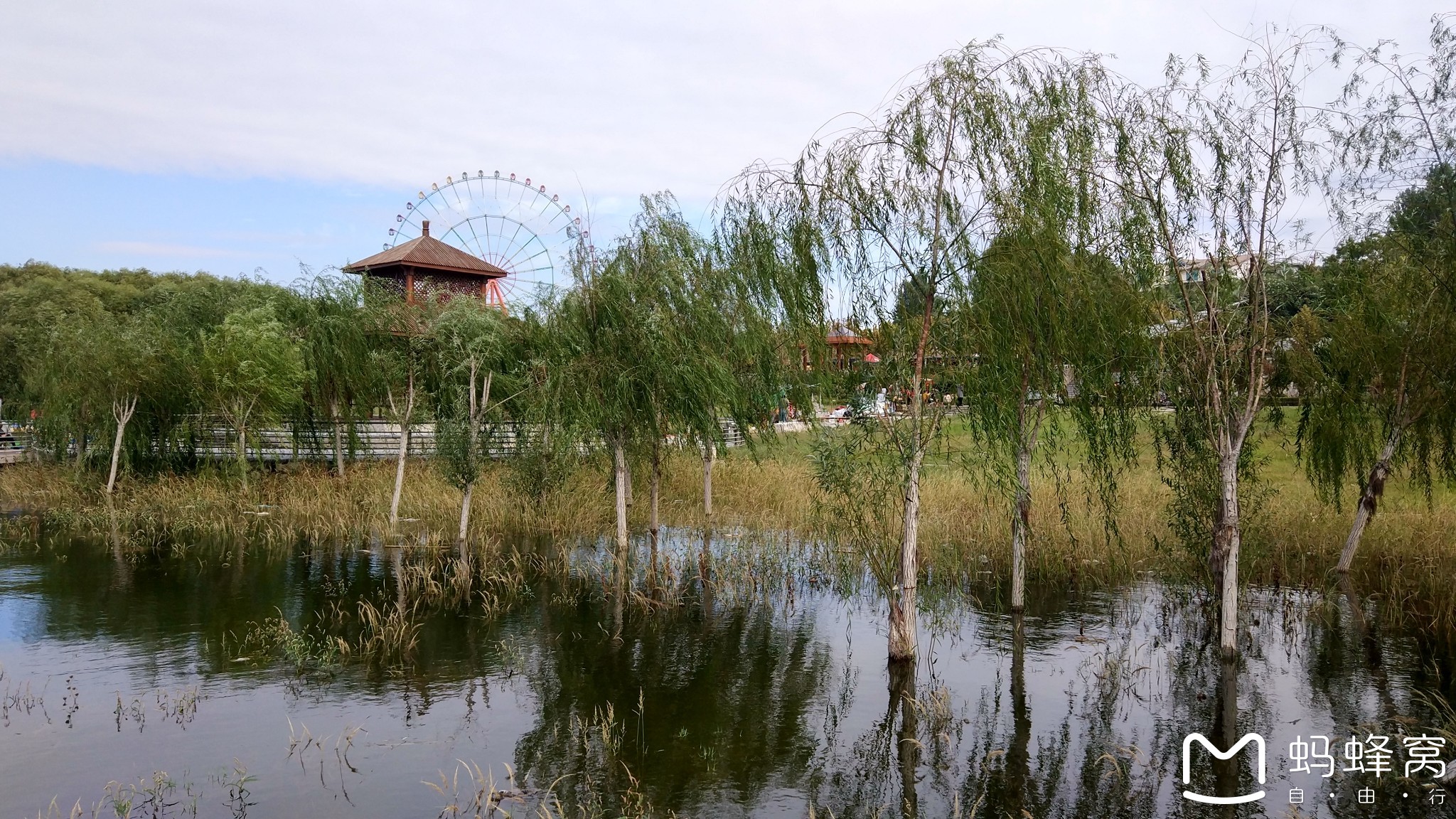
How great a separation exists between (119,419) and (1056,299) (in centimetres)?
2280

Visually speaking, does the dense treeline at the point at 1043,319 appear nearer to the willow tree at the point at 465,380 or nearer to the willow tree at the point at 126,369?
the willow tree at the point at 465,380

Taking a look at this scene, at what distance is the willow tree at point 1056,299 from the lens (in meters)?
10.0

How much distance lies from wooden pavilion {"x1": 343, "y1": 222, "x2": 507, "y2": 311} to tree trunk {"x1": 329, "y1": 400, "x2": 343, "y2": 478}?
6686 millimetres

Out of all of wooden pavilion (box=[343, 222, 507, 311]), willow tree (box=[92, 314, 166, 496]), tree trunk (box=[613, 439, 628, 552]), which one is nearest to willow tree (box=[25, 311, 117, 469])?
willow tree (box=[92, 314, 166, 496])

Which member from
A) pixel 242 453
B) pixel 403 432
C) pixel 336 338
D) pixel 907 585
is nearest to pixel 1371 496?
pixel 907 585

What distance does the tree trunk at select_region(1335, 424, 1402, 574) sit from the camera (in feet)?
43.6

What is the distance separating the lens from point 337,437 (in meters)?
24.1

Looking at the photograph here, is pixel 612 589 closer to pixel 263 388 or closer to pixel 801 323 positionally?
pixel 801 323

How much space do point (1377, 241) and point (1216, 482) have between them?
3593 mm

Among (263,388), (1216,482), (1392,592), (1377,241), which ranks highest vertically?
(1377,241)

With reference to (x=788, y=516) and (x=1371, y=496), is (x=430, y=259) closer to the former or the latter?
(x=788, y=516)

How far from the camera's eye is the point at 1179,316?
1103 cm

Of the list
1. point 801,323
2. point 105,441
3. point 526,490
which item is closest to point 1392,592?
point 801,323

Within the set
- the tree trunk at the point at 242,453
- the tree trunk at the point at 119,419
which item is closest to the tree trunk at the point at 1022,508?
the tree trunk at the point at 242,453
